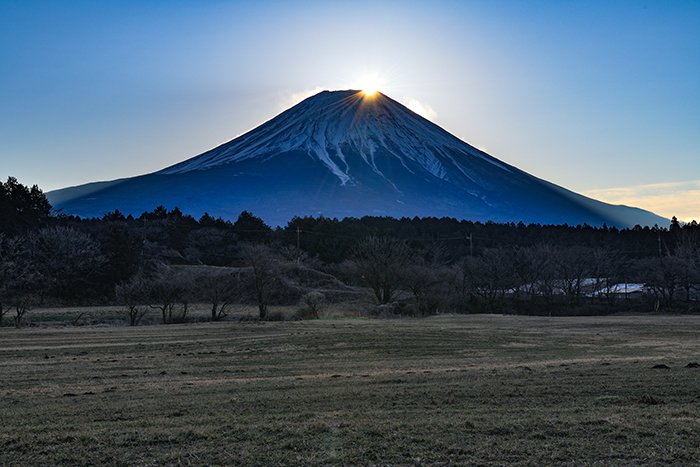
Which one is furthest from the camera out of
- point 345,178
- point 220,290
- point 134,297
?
point 345,178

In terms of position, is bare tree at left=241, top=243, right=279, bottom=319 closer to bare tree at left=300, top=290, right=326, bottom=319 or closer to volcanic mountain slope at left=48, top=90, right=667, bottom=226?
bare tree at left=300, top=290, right=326, bottom=319

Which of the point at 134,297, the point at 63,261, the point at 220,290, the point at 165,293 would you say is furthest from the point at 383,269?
the point at 63,261

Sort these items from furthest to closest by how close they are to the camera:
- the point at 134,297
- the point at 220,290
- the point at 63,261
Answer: the point at 63,261
the point at 220,290
the point at 134,297

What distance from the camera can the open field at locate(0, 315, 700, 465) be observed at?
308 inches

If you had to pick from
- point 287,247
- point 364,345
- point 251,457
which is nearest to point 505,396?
point 251,457

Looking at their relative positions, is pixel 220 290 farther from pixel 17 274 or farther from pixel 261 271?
pixel 17 274

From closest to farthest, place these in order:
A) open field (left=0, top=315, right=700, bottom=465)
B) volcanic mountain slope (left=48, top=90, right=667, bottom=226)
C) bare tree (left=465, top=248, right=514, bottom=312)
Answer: open field (left=0, top=315, right=700, bottom=465), bare tree (left=465, top=248, right=514, bottom=312), volcanic mountain slope (left=48, top=90, right=667, bottom=226)

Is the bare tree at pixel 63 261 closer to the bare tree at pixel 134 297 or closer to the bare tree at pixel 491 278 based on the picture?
the bare tree at pixel 134 297

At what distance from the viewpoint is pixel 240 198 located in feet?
545

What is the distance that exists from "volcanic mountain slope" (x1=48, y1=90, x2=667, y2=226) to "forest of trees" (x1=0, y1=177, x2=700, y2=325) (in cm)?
6996

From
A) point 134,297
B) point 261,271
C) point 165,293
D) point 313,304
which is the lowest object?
point 313,304

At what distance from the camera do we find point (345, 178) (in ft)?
Result: 559

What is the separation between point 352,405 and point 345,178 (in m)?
160

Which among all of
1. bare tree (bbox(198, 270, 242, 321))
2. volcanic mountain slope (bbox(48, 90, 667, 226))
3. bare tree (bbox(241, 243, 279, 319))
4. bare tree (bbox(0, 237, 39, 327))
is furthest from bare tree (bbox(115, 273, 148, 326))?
volcanic mountain slope (bbox(48, 90, 667, 226))
